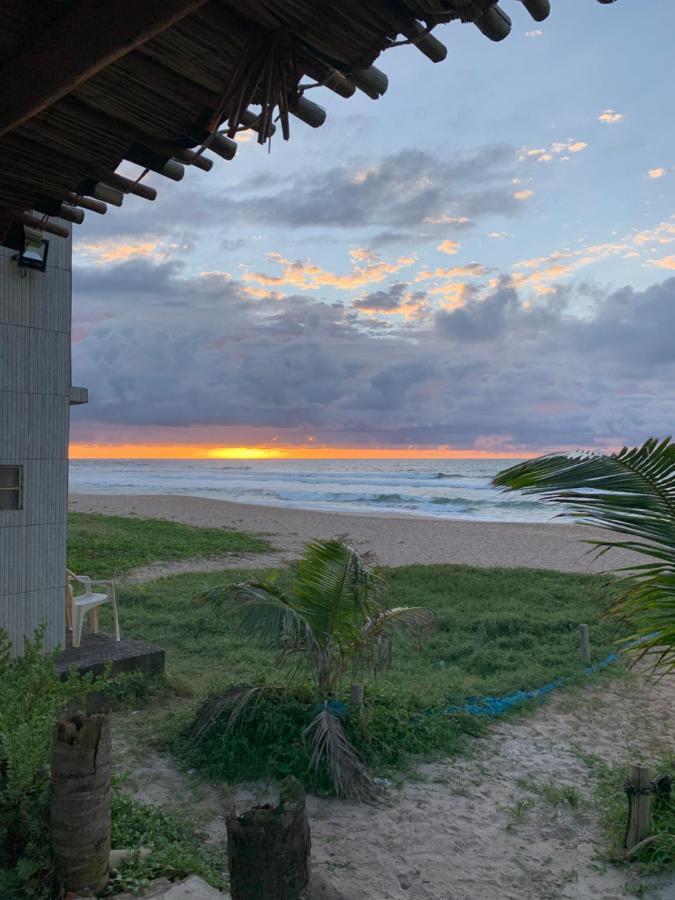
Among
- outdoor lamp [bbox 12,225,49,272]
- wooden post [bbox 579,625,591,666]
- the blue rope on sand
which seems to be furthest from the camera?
wooden post [bbox 579,625,591,666]

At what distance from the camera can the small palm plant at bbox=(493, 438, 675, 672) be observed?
115 inches

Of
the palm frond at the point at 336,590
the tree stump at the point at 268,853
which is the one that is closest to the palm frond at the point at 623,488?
the tree stump at the point at 268,853

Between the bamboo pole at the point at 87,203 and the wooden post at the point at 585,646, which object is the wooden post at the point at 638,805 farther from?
the wooden post at the point at 585,646

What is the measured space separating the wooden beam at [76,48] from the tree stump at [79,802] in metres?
2.53

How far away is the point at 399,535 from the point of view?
87.7 feet

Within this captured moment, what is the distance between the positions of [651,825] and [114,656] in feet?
16.6

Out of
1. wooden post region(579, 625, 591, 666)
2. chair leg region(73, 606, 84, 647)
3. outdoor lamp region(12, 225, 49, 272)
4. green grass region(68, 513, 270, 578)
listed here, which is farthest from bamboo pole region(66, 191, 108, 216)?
green grass region(68, 513, 270, 578)

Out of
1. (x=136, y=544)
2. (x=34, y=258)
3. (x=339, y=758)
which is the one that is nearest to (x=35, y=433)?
(x=34, y=258)

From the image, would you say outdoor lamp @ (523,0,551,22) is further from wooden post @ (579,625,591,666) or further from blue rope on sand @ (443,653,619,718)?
wooden post @ (579,625,591,666)

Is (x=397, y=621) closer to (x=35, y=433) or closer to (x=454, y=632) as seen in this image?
(x=35, y=433)

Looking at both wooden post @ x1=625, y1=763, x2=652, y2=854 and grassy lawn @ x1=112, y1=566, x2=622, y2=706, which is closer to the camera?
wooden post @ x1=625, y1=763, x2=652, y2=854

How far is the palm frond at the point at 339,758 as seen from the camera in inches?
208

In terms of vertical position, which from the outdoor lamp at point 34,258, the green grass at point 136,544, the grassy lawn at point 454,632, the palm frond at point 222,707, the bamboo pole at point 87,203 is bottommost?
the green grass at point 136,544

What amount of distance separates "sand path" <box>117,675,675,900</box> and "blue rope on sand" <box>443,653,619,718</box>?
0.28m
